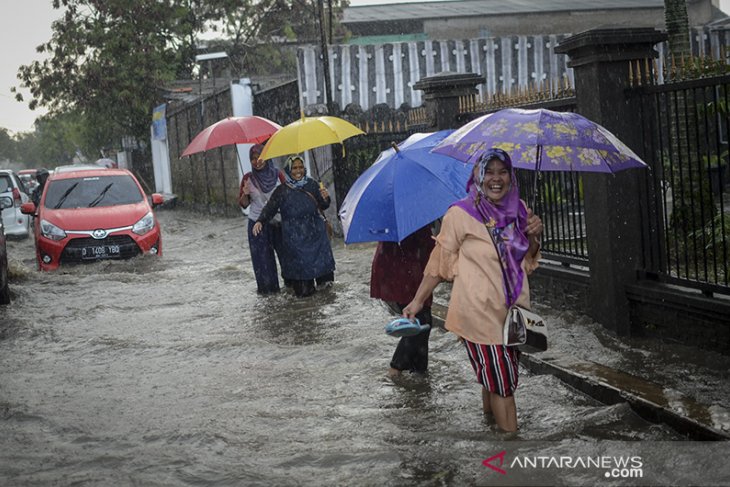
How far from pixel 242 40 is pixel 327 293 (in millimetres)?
29731

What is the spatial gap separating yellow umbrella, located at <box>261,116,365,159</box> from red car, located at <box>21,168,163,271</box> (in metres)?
5.63

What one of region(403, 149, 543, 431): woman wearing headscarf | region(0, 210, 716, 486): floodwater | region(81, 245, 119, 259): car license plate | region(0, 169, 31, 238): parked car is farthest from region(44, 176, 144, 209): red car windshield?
A: region(403, 149, 543, 431): woman wearing headscarf

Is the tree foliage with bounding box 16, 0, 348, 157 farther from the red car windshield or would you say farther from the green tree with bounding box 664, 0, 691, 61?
the green tree with bounding box 664, 0, 691, 61

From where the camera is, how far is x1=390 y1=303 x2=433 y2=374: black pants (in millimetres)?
7363

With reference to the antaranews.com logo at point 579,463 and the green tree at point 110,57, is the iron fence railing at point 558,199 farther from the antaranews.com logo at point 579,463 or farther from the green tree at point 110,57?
the green tree at point 110,57

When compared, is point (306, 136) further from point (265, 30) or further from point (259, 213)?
point (265, 30)

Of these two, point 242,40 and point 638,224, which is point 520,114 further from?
point 242,40

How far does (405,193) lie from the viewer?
6.60 metres

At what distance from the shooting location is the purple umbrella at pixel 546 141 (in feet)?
18.0

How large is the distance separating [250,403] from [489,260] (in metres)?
2.52

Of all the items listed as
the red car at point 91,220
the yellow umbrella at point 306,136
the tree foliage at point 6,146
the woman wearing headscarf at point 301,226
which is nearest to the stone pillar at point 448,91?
the yellow umbrella at point 306,136

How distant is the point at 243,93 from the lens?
25484mm

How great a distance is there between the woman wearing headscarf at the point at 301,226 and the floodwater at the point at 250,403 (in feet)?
1.08

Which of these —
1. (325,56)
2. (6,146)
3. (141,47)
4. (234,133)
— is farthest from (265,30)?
(6,146)
